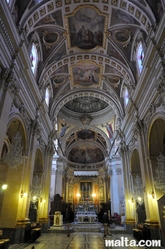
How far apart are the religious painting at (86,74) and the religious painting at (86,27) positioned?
202 centimetres

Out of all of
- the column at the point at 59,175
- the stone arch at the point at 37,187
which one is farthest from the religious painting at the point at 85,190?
the stone arch at the point at 37,187

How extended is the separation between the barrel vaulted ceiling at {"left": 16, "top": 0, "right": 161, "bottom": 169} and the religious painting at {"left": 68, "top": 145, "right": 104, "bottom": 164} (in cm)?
1583

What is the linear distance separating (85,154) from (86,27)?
24341 mm

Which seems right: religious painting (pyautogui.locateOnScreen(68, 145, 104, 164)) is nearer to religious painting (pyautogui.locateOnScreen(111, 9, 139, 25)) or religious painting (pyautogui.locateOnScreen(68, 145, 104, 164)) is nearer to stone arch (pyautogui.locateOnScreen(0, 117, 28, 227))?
stone arch (pyautogui.locateOnScreen(0, 117, 28, 227))

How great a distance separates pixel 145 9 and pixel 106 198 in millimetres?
25567

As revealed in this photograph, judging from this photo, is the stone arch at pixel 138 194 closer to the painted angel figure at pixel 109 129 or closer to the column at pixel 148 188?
the column at pixel 148 188

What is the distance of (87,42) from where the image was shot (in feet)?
44.2

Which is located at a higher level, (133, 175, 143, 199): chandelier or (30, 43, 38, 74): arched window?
(30, 43, 38, 74): arched window

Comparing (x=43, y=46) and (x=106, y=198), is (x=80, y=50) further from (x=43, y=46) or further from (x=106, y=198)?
(x=106, y=198)

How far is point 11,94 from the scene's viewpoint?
27.0ft

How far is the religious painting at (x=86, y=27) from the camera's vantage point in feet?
37.5

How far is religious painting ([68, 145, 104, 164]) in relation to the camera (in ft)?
106

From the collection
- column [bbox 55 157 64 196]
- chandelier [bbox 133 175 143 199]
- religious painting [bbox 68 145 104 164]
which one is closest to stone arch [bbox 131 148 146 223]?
chandelier [bbox 133 175 143 199]

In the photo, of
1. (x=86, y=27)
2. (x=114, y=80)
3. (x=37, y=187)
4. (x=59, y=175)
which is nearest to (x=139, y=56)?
(x=86, y=27)
